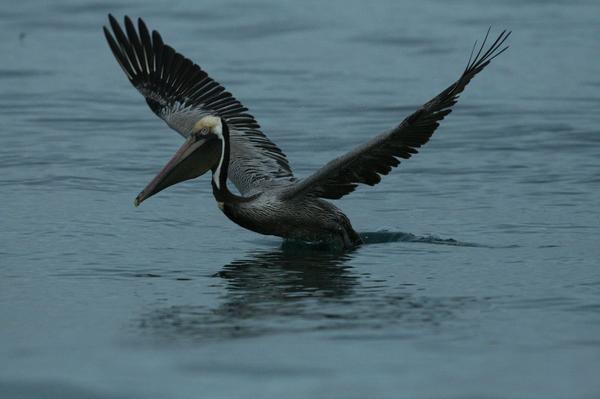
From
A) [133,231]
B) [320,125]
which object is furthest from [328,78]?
[133,231]

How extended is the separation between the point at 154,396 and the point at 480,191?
5158 millimetres

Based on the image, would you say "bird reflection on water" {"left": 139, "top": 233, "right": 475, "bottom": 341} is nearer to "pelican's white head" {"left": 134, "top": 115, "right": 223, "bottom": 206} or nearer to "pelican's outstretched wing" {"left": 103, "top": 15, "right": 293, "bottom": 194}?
"pelican's white head" {"left": 134, "top": 115, "right": 223, "bottom": 206}

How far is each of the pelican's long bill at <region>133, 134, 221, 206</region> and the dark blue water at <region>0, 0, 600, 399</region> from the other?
0.42 metres

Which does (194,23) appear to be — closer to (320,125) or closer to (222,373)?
(320,125)

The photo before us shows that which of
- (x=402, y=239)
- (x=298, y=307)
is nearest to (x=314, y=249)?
(x=402, y=239)

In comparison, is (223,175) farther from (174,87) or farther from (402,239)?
(174,87)

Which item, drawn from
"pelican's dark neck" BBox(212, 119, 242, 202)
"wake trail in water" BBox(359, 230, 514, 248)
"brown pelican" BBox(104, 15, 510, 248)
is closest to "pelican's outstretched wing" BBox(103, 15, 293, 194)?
"brown pelican" BBox(104, 15, 510, 248)

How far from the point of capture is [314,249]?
911 centimetres

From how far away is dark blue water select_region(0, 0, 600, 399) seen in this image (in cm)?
602

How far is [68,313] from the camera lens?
7.03 metres

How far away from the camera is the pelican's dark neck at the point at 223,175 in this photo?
8.93 meters

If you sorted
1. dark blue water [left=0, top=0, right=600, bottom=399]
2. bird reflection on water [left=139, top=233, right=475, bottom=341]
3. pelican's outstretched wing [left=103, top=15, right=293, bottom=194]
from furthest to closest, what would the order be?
1. pelican's outstretched wing [left=103, top=15, right=293, bottom=194]
2. bird reflection on water [left=139, top=233, right=475, bottom=341]
3. dark blue water [left=0, top=0, right=600, bottom=399]

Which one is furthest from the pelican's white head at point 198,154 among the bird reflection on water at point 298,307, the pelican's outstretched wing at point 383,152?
the bird reflection on water at point 298,307

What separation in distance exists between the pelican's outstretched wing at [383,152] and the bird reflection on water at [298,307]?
0.64 metres
